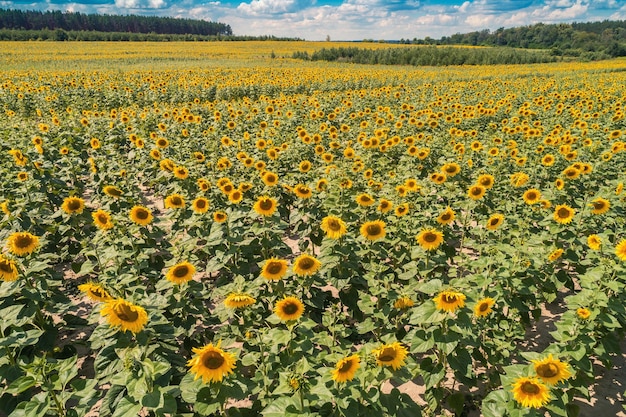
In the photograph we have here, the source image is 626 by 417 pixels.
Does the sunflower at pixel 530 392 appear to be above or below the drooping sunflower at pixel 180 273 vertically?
below

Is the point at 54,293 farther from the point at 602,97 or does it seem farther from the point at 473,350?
the point at 602,97

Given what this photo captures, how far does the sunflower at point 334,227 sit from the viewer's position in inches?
163

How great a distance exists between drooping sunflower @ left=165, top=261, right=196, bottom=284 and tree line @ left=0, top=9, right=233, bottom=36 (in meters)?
147

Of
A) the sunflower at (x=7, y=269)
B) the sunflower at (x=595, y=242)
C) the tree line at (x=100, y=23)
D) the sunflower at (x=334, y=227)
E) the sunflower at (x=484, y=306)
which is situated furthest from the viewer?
the tree line at (x=100, y=23)

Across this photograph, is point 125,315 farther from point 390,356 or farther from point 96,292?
point 390,356

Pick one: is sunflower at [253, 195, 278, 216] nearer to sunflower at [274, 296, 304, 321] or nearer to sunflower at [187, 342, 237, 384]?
sunflower at [274, 296, 304, 321]

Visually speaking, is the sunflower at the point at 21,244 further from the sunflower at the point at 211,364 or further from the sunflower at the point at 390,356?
the sunflower at the point at 390,356

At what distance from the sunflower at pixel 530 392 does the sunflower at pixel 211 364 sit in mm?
1997

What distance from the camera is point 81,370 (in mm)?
4223

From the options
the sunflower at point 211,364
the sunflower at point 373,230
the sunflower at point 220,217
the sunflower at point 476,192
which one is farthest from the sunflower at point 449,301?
the sunflower at point 476,192

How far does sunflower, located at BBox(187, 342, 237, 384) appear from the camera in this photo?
244cm

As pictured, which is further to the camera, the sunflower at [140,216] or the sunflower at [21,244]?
the sunflower at [140,216]

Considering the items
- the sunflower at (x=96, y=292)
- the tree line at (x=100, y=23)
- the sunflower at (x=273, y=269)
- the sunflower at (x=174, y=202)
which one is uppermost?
the tree line at (x=100, y=23)

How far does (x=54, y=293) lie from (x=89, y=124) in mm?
9661
